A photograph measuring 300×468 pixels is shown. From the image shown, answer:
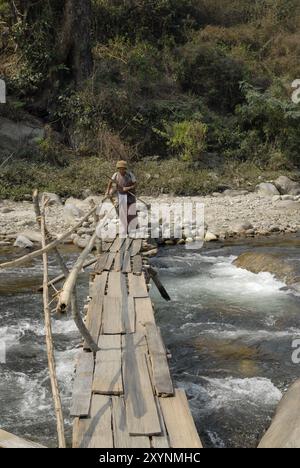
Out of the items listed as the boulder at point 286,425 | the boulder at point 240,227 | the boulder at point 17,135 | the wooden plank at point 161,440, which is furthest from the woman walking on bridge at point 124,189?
the boulder at point 17,135

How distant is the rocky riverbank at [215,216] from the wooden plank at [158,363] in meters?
6.91

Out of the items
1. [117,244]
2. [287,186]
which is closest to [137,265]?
[117,244]

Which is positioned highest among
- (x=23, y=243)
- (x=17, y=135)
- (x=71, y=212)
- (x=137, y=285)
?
(x=17, y=135)

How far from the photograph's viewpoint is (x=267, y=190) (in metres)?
15.7

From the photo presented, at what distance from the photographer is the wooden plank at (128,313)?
5.51m

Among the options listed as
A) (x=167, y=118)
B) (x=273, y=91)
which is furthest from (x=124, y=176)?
(x=273, y=91)

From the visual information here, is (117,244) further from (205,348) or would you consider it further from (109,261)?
(205,348)

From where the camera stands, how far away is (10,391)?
5500 millimetres

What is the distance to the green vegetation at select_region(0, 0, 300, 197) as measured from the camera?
16.6 metres

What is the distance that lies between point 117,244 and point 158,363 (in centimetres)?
495

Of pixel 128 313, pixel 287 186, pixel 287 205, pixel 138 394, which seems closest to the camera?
pixel 138 394

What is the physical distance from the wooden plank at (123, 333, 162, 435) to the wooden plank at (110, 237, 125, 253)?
3.99 m

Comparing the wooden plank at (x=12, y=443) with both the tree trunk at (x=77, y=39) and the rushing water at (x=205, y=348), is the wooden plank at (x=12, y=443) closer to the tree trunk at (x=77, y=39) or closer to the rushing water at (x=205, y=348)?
the rushing water at (x=205, y=348)
